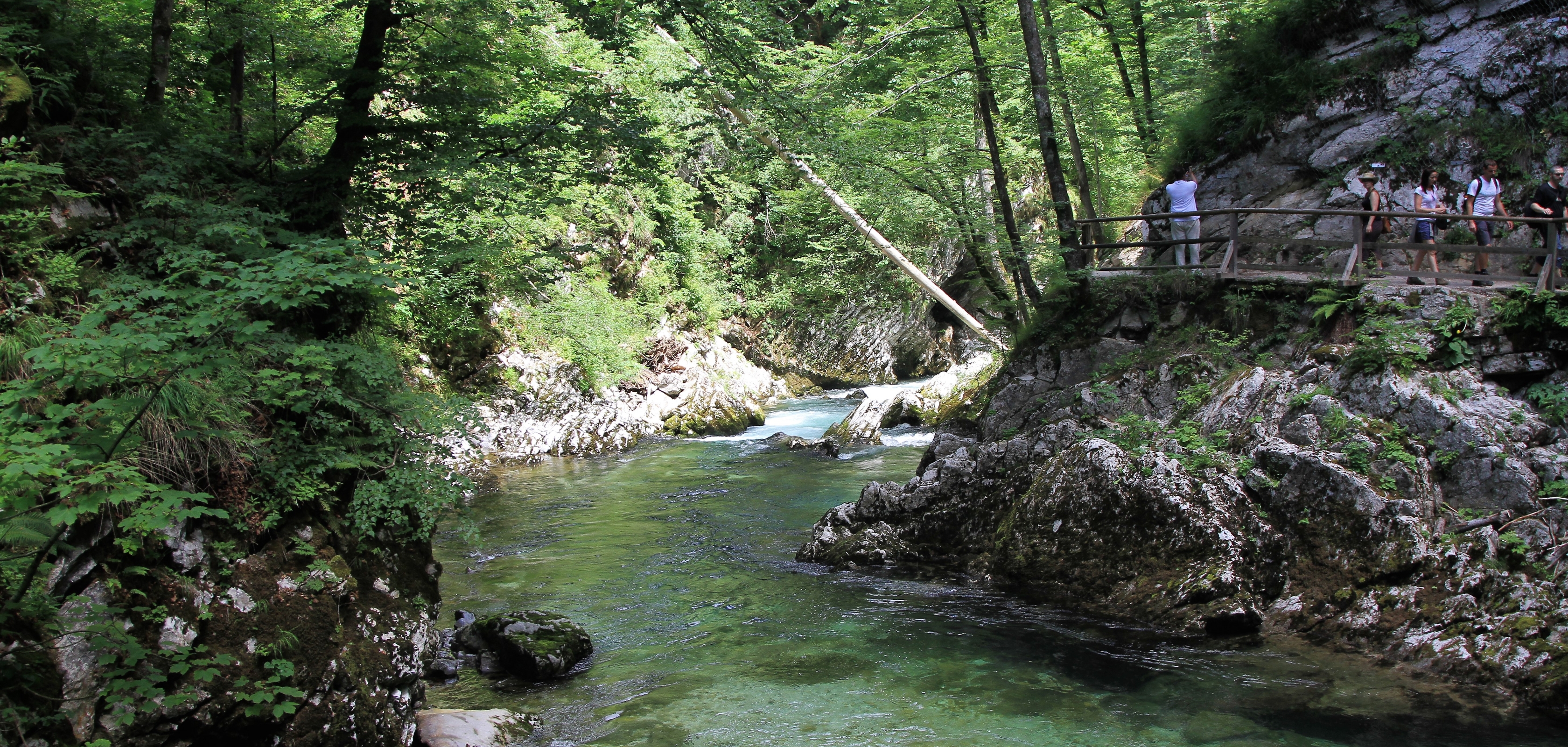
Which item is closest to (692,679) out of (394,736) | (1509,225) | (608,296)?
(394,736)

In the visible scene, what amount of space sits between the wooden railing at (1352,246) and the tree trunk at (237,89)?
32.1ft

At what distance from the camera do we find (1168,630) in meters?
7.46

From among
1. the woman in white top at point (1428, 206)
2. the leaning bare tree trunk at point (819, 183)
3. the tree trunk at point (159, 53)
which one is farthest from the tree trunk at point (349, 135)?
the woman in white top at point (1428, 206)

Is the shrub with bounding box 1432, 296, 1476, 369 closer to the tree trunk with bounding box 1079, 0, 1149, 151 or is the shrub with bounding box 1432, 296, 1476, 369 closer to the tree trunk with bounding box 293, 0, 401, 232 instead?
the tree trunk with bounding box 1079, 0, 1149, 151

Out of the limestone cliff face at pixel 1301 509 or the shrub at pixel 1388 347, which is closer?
the limestone cliff face at pixel 1301 509

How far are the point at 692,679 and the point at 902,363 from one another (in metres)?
20.2

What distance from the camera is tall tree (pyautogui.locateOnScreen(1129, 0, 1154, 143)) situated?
14.4 m

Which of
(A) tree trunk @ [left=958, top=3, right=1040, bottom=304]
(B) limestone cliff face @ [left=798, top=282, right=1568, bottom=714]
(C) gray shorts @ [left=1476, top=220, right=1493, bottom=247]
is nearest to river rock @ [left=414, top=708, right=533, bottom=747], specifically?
(B) limestone cliff face @ [left=798, top=282, right=1568, bottom=714]

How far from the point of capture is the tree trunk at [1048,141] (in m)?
11.1

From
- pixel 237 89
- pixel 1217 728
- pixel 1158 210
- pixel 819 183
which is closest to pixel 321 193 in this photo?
pixel 237 89

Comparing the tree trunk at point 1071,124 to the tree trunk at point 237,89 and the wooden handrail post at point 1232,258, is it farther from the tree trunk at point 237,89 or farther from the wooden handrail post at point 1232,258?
the tree trunk at point 237,89

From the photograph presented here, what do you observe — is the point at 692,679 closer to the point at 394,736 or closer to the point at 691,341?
the point at 394,736

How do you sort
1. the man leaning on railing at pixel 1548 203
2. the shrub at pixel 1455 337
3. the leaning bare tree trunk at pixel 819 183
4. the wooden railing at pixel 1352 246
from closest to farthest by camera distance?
the shrub at pixel 1455 337 → the wooden railing at pixel 1352 246 → the man leaning on railing at pixel 1548 203 → the leaning bare tree trunk at pixel 819 183

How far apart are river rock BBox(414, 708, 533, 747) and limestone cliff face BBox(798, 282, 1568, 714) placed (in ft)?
16.0
